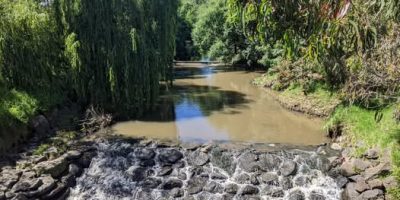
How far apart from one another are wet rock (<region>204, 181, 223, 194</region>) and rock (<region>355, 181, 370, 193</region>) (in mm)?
3426

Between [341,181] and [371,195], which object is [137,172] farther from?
[371,195]

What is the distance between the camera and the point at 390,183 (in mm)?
9609

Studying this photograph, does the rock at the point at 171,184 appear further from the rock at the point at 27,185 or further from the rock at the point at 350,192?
the rock at the point at 350,192

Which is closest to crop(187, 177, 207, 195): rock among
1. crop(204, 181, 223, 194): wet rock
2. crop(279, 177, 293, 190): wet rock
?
crop(204, 181, 223, 194): wet rock

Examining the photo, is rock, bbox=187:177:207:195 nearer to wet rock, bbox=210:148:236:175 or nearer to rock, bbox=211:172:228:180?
rock, bbox=211:172:228:180

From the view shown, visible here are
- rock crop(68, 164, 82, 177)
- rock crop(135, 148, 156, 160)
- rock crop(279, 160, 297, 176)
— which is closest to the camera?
rock crop(279, 160, 297, 176)

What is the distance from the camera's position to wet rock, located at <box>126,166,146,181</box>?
443 inches

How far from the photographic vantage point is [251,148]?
41.0ft

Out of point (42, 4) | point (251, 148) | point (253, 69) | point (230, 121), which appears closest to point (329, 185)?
point (251, 148)

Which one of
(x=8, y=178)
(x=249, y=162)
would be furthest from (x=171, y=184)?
(x=8, y=178)

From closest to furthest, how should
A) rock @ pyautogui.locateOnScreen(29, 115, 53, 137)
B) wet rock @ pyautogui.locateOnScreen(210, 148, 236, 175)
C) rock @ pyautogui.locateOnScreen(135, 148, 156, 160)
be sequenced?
1. wet rock @ pyautogui.locateOnScreen(210, 148, 236, 175)
2. rock @ pyautogui.locateOnScreen(135, 148, 156, 160)
3. rock @ pyautogui.locateOnScreen(29, 115, 53, 137)

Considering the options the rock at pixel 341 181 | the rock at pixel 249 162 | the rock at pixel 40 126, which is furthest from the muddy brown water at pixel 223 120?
the rock at pixel 341 181

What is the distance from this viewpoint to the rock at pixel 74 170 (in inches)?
442

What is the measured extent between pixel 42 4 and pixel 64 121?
14.8ft
